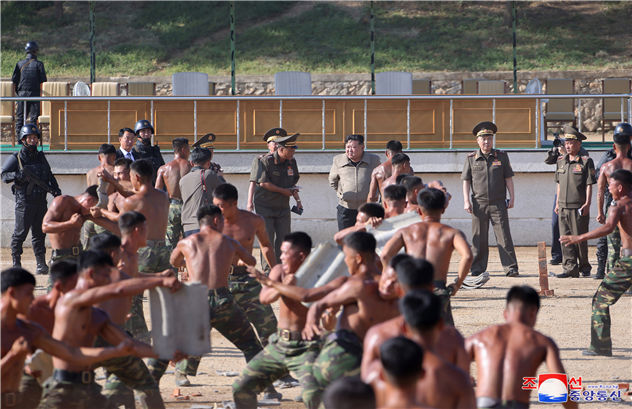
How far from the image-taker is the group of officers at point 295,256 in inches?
148

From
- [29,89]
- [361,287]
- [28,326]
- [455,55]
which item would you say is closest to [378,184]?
[361,287]

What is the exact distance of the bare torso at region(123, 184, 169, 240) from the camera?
7234 millimetres

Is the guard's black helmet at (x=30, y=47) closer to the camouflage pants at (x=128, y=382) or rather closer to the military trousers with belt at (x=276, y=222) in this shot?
the military trousers with belt at (x=276, y=222)

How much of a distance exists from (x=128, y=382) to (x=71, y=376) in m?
0.48

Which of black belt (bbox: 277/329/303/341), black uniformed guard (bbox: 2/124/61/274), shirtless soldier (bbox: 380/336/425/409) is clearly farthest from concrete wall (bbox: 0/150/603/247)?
shirtless soldier (bbox: 380/336/425/409)

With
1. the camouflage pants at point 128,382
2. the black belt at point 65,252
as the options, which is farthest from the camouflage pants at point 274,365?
the black belt at point 65,252

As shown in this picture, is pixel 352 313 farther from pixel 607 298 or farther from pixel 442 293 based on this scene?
pixel 607 298

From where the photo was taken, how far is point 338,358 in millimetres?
4234

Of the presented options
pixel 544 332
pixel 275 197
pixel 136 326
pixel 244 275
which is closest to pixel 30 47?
pixel 275 197

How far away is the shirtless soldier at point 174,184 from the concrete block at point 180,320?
496 centimetres

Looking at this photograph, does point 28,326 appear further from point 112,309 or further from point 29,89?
point 29,89

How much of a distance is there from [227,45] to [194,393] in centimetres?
2692

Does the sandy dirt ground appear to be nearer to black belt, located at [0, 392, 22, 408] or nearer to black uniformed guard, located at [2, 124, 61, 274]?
black uniformed guard, located at [2, 124, 61, 274]

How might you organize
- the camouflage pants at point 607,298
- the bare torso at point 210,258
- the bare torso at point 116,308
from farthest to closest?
the camouflage pants at point 607,298 < the bare torso at point 210,258 < the bare torso at point 116,308
